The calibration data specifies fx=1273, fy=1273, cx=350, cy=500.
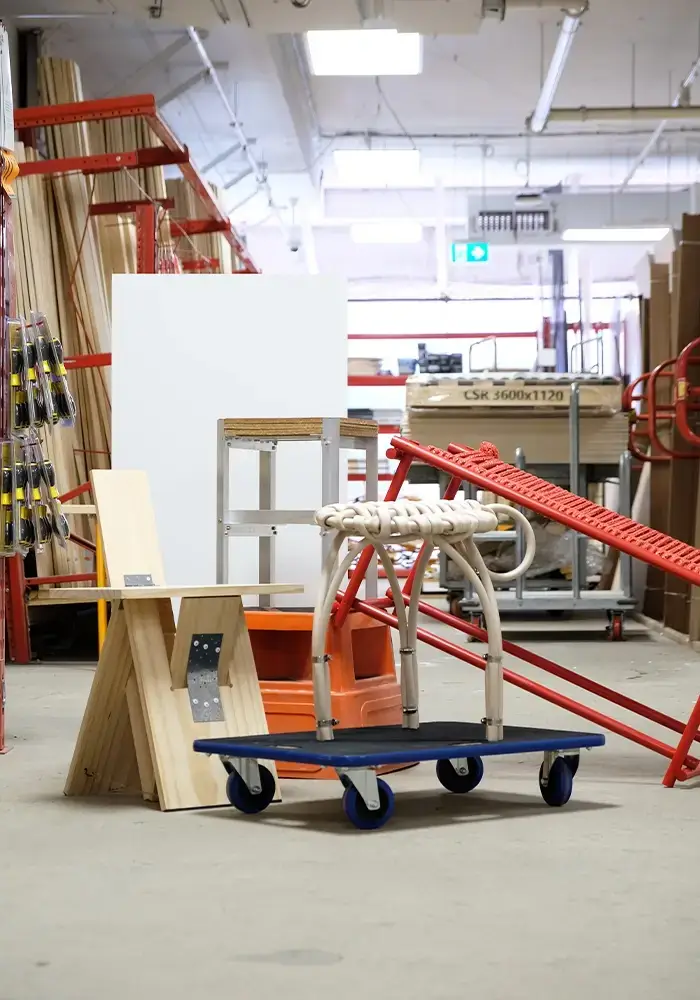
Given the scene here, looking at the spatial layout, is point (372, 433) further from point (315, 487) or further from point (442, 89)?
point (442, 89)

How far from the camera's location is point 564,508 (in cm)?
327

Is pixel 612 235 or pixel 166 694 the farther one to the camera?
pixel 612 235

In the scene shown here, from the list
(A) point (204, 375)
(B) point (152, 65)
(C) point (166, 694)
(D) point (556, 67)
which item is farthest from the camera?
(D) point (556, 67)

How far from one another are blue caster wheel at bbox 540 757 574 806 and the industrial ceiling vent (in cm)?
1180

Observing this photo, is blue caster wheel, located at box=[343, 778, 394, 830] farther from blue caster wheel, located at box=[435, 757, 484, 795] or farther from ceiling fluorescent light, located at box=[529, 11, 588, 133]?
ceiling fluorescent light, located at box=[529, 11, 588, 133]

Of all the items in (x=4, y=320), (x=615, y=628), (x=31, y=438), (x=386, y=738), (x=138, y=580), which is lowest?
(x=615, y=628)

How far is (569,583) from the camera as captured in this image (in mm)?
8547

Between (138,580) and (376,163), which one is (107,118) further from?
(376,163)

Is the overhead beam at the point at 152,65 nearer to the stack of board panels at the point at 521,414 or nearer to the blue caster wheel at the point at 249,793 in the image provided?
the stack of board panels at the point at 521,414

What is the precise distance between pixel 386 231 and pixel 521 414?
7.92m

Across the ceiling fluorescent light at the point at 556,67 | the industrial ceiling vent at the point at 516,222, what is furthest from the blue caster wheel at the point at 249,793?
the industrial ceiling vent at the point at 516,222

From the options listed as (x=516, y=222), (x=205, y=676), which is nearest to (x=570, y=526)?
(x=205, y=676)

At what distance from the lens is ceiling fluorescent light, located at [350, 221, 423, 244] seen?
48.9 feet

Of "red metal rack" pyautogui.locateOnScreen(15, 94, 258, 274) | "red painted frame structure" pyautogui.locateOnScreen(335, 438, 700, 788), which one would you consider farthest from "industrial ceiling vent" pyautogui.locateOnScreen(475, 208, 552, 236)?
"red painted frame structure" pyautogui.locateOnScreen(335, 438, 700, 788)
